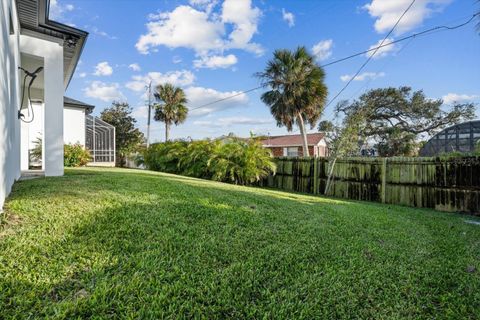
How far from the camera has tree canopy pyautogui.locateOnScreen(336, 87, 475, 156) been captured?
2262cm

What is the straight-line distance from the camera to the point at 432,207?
26.7ft

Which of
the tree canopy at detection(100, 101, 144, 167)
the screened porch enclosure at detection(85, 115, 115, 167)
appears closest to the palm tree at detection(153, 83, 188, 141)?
the tree canopy at detection(100, 101, 144, 167)

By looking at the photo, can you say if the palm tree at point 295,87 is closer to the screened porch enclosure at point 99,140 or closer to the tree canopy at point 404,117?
the tree canopy at point 404,117

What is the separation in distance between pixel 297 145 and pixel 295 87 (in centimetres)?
1472

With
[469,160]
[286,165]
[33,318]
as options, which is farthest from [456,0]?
[33,318]

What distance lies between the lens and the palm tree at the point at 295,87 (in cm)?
1620

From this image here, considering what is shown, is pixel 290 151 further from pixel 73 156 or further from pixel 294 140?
pixel 73 156

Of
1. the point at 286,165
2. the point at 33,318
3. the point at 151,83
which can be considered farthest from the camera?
the point at 151,83

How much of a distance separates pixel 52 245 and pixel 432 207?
8960mm

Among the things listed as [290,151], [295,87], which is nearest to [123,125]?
[290,151]

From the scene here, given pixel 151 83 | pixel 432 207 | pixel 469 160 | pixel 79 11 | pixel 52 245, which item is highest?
pixel 151 83

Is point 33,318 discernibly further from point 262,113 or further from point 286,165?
point 262,113

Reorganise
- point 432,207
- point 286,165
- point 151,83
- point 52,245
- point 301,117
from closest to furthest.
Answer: point 52,245 < point 432,207 < point 286,165 < point 301,117 < point 151,83

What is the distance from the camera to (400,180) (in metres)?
8.82
